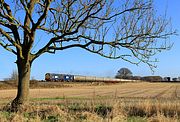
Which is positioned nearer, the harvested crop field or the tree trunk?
the tree trunk

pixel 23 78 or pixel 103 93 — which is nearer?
pixel 23 78

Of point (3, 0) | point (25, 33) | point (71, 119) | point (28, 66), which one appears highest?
point (3, 0)

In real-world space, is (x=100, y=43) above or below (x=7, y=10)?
below

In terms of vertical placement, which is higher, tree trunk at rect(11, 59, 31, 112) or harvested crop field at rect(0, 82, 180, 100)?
tree trunk at rect(11, 59, 31, 112)

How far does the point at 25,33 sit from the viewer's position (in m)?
18.2

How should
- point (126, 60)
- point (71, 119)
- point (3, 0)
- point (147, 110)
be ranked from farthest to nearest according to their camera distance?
point (126, 60)
point (3, 0)
point (147, 110)
point (71, 119)

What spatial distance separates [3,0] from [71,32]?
3.33 meters

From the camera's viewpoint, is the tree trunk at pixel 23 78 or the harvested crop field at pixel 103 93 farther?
the harvested crop field at pixel 103 93

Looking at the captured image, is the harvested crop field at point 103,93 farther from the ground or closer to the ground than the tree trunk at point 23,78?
closer to the ground

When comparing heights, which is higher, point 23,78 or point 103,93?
point 23,78

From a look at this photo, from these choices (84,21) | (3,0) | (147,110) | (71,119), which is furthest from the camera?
(84,21)

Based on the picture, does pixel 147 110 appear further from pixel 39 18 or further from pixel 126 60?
pixel 39 18

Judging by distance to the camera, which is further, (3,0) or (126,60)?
(126,60)

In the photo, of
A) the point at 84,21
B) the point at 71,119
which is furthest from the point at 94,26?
the point at 71,119
